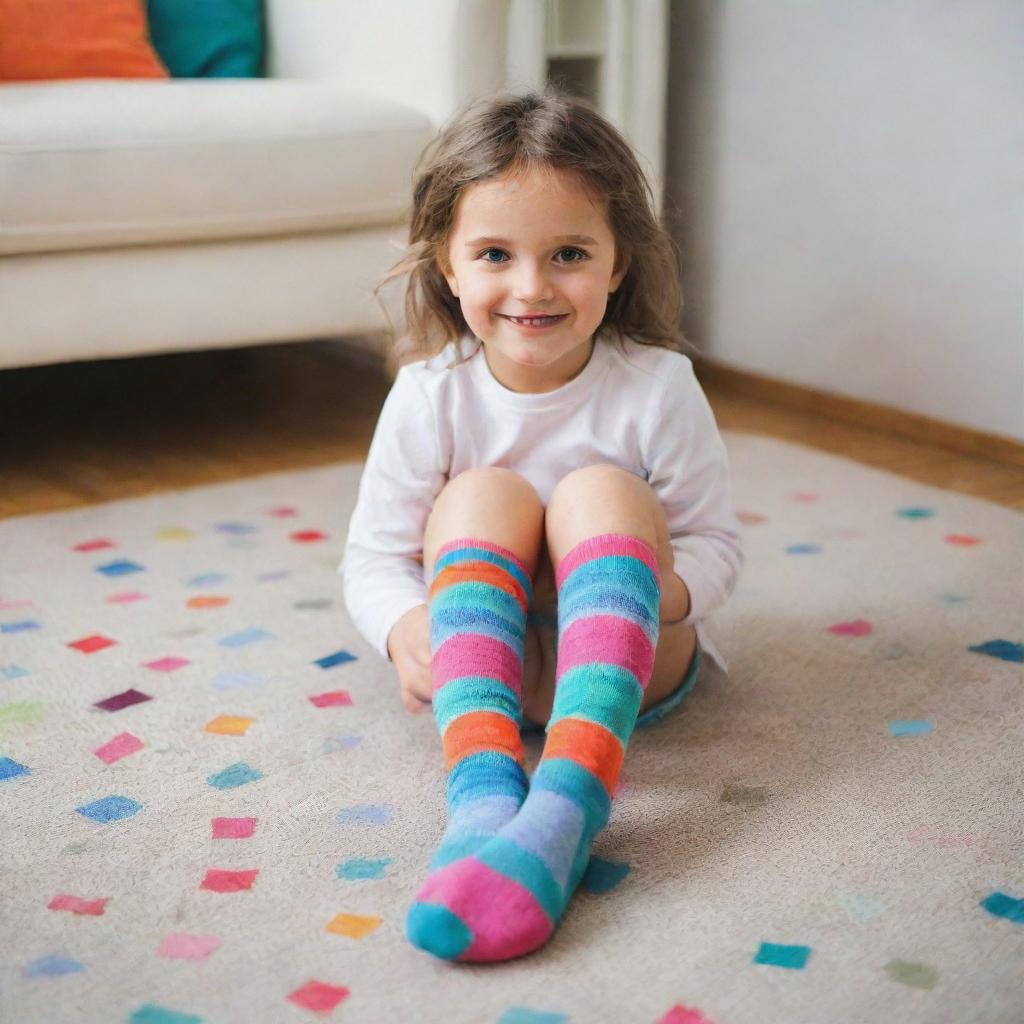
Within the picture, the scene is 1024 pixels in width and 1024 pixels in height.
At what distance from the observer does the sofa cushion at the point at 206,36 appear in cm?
203

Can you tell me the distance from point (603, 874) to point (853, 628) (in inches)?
19.5

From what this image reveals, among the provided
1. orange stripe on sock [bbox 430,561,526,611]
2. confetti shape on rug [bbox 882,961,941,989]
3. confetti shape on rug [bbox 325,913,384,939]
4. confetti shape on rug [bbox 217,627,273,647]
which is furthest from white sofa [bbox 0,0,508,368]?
confetti shape on rug [bbox 882,961,941,989]

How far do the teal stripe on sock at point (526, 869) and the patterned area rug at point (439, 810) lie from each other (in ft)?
0.10

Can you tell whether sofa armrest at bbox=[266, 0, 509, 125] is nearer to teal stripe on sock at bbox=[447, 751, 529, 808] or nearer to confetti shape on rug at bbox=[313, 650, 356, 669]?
confetti shape on rug at bbox=[313, 650, 356, 669]

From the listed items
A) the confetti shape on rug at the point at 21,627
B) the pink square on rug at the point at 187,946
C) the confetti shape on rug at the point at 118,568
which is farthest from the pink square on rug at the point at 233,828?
the confetti shape on rug at the point at 118,568

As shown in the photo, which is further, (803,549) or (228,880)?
(803,549)

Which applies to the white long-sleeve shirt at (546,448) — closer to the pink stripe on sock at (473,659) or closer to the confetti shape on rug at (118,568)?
the pink stripe on sock at (473,659)

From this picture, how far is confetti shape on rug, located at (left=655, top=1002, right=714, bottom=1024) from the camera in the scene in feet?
2.35

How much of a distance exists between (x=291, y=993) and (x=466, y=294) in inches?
19.9

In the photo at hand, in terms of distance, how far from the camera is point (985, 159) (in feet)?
5.74

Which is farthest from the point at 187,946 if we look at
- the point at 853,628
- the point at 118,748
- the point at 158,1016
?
the point at 853,628

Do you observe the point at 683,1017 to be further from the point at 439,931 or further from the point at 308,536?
the point at 308,536

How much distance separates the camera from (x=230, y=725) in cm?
108

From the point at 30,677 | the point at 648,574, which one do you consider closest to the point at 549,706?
the point at 648,574
